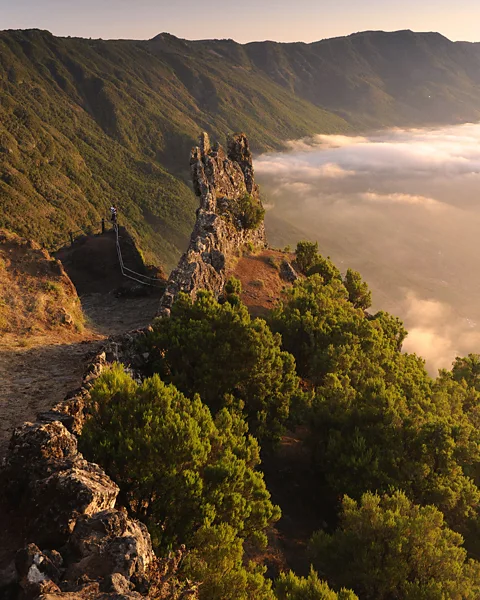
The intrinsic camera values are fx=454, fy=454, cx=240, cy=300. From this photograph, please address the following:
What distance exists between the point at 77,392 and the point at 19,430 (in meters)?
5.20

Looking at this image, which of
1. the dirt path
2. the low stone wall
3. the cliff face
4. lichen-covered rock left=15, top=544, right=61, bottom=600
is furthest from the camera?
the cliff face

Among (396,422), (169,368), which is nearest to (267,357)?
(169,368)

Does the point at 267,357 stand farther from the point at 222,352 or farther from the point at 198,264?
the point at 198,264

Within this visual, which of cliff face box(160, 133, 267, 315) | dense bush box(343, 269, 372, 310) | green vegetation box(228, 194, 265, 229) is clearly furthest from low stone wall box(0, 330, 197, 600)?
dense bush box(343, 269, 372, 310)

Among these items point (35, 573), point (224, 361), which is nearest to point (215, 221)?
point (224, 361)

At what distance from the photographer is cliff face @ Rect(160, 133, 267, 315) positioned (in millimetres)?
50938

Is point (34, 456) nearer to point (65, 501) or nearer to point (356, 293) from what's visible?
point (65, 501)

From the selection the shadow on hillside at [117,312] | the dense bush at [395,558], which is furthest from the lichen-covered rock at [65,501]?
the shadow on hillside at [117,312]

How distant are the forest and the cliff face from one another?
6.63 meters

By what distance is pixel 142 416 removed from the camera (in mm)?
21391

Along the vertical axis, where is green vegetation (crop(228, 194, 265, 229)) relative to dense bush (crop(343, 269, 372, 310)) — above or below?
Answer: above

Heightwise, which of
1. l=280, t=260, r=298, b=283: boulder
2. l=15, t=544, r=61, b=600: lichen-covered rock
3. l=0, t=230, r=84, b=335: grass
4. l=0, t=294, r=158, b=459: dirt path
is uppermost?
l=280, t=260, r=298, b=283: boulder

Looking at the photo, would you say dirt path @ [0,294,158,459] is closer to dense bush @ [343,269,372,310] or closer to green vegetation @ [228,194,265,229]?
green vegetation @ [228,194,265,229]

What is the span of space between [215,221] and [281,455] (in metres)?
39.1
